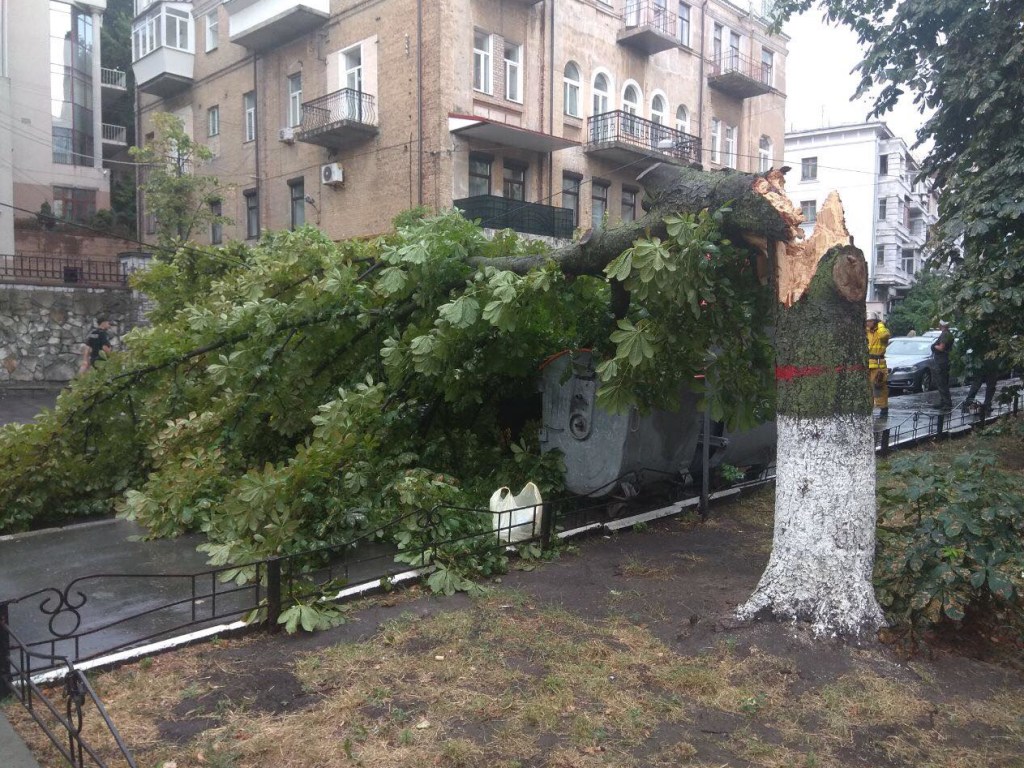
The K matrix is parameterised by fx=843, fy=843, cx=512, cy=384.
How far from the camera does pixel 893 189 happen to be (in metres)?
48.8

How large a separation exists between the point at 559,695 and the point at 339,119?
21109 millimetres

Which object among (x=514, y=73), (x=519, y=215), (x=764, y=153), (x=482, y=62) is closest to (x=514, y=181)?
(x=519, y=215)

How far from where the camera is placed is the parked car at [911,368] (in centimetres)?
1855

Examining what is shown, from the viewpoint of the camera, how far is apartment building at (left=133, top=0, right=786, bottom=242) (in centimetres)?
2169

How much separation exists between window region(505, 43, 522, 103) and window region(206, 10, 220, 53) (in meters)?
11.6

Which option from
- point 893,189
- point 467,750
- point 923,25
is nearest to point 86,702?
point 467,750

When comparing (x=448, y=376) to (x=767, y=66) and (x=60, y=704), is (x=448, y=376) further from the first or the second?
(x=767, y=66)

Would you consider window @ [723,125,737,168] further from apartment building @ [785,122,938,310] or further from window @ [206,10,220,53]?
apartment building @ [785,122,938,310]

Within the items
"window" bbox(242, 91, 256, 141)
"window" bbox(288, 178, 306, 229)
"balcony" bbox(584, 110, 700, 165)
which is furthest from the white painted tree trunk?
"window" bbox(242, 91, 256, 141)

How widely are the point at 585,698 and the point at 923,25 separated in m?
9.60

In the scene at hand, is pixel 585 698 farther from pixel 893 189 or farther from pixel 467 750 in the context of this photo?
pixel 893 189

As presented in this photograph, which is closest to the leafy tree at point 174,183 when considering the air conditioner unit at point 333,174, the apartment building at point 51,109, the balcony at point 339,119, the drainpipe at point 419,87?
the air conditioner unit at point 333,174

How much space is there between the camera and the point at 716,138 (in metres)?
30.5

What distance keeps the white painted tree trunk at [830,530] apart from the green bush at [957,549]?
0.20m
